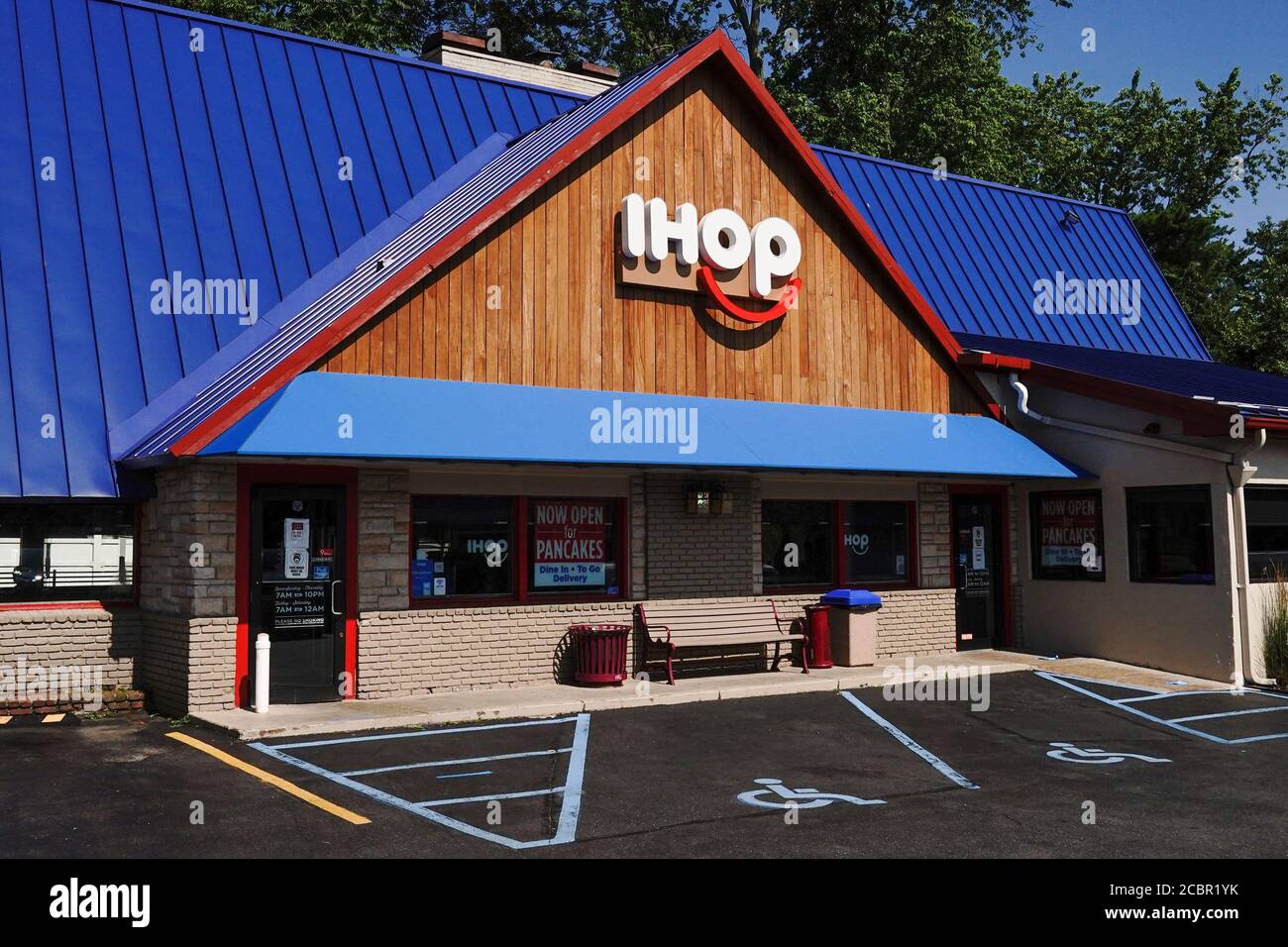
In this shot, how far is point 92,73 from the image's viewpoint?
16.2 meters

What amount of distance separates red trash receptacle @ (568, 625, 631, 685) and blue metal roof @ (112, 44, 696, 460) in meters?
4.87

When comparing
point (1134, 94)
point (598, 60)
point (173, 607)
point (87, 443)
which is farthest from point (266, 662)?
point (1134, 94)

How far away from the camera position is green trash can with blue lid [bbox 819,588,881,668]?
16.8 m

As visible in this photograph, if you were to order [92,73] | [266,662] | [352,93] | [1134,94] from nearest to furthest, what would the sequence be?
[266,662], [92,73], [352,93], [1134,94]

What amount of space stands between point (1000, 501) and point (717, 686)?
6.72 metres

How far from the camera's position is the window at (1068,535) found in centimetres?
1797

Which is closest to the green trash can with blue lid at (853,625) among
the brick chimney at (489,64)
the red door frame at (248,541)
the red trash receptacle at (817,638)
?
the red trash receptacle at (817,638)

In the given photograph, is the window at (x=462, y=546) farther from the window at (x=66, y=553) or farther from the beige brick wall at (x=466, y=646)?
the window at (x=66, y=553)

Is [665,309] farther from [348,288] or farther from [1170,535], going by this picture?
[1170,535]

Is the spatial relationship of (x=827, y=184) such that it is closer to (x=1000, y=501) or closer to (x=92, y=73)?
(x=1000, y=501)

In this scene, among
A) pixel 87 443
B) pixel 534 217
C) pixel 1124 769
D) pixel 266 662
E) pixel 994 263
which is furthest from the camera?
pixel 994 263

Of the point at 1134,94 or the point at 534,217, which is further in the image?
the point at 1134,94
